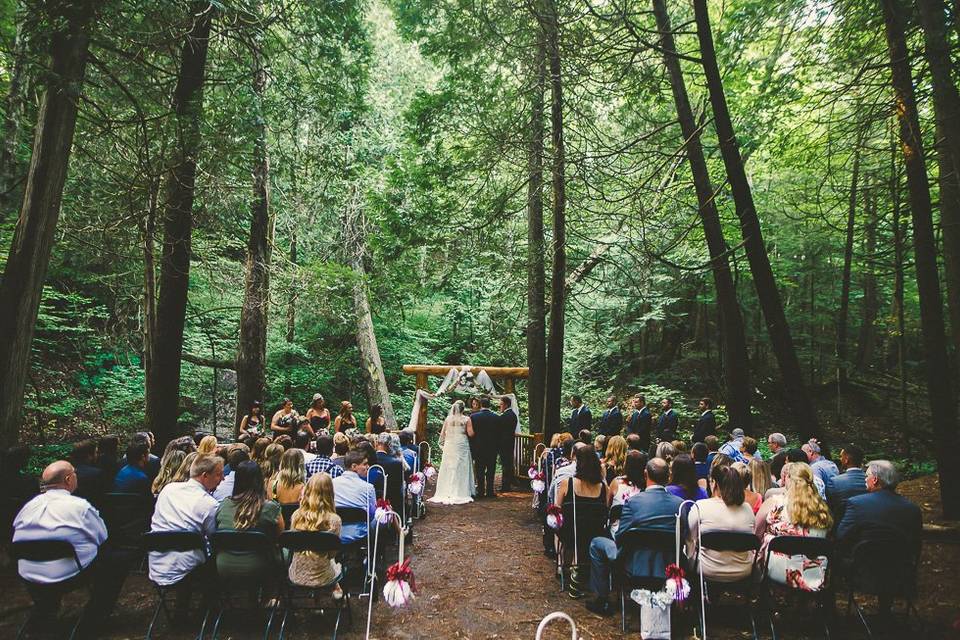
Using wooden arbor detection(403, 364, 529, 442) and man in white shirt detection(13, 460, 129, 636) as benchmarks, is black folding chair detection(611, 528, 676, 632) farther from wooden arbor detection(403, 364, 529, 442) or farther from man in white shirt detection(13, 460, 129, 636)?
wooden arbor detection(403, 364, 529, 442)

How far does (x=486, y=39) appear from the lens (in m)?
9.62

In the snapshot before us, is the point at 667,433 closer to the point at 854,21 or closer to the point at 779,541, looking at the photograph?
the point at 779,541

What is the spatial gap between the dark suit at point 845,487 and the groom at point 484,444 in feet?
19.9

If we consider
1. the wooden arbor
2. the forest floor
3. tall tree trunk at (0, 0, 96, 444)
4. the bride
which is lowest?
the forest floor

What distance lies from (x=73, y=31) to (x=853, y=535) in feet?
27.8

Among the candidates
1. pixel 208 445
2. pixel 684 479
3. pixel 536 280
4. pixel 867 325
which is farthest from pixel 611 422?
pixel 867 325

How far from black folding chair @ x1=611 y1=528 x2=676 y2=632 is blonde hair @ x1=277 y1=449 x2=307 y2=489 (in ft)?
9.92

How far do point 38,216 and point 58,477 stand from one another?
9.91 ft

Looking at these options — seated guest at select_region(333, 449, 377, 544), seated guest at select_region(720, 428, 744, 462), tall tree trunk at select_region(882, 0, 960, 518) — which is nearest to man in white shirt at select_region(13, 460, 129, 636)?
seated guest at select_region(333, 449, 377, 544)

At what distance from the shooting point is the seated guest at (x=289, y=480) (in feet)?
17.6

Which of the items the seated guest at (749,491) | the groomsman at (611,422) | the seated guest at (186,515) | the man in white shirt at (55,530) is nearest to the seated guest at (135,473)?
the seated guest at (186,515)

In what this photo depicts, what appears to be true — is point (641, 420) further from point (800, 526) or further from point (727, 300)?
point (800, 526)

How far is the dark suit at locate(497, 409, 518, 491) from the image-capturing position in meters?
11.1

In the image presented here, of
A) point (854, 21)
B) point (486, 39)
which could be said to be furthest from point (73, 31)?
point (854, 21)
